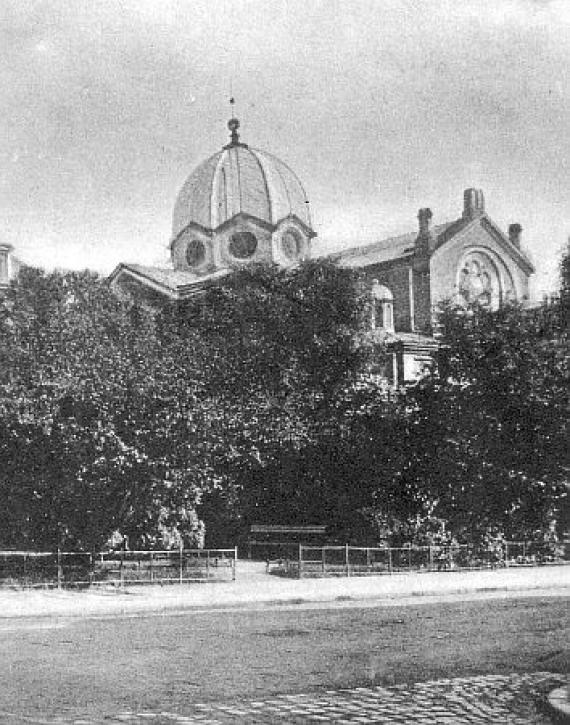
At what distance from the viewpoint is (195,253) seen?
63.4 meters

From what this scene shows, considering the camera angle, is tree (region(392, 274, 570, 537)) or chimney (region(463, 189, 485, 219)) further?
chimney (region(463, 189, 485, 219))

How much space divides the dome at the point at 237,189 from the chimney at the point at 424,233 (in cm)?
683

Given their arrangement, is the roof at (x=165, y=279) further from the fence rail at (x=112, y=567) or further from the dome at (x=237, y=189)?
the fence rail at (x=112, y=567)

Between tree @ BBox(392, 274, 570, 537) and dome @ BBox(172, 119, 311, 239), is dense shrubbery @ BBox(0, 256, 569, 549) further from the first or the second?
dome @ BBox(172, 119, 311, 239)

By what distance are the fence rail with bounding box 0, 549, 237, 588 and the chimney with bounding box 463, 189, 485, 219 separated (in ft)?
131

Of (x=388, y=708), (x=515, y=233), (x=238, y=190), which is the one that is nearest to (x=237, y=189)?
(x=238, y=190)

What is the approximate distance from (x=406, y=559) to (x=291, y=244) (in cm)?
3621

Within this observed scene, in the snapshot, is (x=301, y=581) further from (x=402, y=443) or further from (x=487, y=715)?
(x=487, y=715)

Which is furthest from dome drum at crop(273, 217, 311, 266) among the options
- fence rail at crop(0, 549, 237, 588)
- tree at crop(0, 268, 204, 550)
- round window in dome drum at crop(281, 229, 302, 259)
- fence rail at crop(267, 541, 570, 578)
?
tree at crop(0, 268, 204, 550)

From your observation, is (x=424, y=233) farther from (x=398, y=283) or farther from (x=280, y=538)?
(x=280, y=538)

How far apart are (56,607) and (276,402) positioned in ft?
45.9

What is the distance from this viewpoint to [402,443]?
3064 cm

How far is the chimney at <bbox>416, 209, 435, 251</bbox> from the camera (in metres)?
59.8

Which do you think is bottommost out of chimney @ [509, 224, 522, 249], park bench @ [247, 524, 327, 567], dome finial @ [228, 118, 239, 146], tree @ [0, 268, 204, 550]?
park bench @ [247, 524, 327, 567]
